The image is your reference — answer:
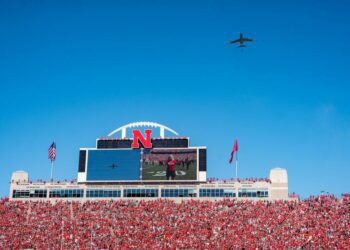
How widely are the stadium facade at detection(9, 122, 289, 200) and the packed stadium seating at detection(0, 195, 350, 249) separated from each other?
250cm

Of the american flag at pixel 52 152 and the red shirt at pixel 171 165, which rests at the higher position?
the american flag at pixel 52 152

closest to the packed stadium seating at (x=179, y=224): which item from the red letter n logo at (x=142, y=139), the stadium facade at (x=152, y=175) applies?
the stadium facade at (x=152, y=175)

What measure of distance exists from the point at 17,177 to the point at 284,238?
130ft

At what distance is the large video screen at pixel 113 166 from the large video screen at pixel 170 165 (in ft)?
4.42

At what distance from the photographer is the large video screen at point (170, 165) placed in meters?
75.1

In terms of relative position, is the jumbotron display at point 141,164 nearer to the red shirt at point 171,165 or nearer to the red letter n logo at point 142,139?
the red shirt at point 171,165

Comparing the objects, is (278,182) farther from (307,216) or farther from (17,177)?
(17,177)

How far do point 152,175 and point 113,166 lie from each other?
5.38m

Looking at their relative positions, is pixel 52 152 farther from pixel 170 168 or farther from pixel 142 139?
pixel 170 168

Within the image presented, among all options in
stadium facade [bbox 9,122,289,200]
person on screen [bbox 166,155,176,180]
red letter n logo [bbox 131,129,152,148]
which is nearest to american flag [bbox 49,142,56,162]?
stadium facade [bbox 9,122,289,200]

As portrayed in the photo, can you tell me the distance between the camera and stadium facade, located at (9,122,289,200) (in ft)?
246

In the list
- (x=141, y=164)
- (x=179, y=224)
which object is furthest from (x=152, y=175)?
(x=179, y=224)

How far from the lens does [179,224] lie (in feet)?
216

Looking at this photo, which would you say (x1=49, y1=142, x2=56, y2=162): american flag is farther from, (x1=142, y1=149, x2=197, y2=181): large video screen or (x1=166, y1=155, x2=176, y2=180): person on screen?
(x1=166, y1=155, x2=176, y2=180): person on screen
